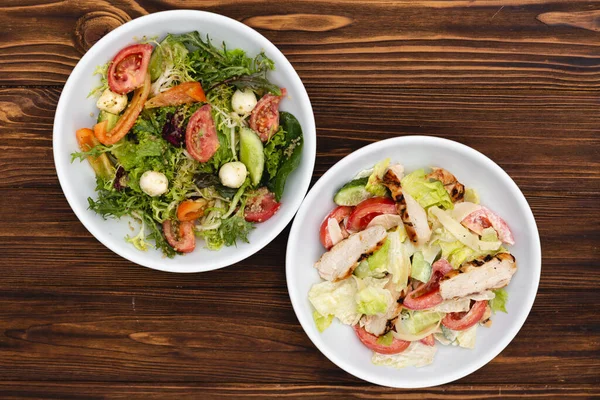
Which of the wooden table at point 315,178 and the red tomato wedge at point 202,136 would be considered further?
the wooden table at point 315,178

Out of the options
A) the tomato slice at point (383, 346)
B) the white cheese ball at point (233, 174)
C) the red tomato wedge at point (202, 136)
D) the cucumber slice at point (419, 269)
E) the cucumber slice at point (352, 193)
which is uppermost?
the red tomato wedge at point (202, 136)

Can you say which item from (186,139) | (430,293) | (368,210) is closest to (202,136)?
(186,139)

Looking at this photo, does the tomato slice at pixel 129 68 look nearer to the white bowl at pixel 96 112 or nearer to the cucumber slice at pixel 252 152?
the white bowl at pixel 96 112

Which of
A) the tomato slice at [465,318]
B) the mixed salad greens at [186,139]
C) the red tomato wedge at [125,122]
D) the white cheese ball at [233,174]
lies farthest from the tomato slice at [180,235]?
the tomato slice at [465,318]

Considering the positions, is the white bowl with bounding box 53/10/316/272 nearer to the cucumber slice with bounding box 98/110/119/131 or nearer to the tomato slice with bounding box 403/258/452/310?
the cucumber slice with bounding box 98/110/119/131

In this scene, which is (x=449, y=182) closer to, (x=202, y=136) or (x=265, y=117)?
(x=265, y=117)
